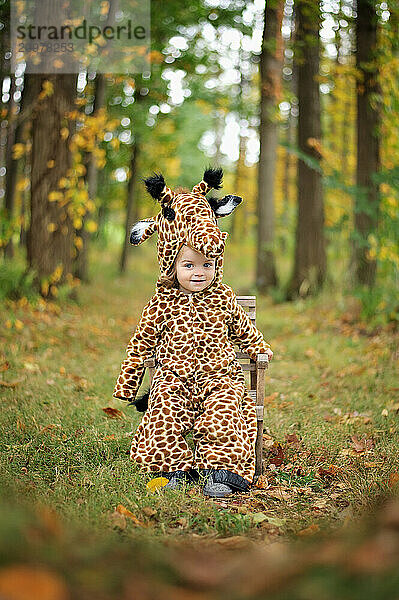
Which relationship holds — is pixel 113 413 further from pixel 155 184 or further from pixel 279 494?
pixel 155 184

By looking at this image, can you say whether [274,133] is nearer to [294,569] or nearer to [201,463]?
[201,463]

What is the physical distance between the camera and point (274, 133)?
44.0 ft

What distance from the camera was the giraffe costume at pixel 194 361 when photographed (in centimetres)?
374

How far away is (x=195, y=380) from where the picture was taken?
12.9 feet

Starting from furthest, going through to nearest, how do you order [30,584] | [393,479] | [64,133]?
[64,133]
[393,479]
[30,584]

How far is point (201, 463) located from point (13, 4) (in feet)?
27.7

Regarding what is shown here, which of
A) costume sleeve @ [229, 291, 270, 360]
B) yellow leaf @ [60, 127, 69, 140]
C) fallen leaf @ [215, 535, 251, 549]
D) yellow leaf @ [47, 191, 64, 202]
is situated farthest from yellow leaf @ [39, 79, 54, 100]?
fallen leaf @ [215, 535, 251, 549]

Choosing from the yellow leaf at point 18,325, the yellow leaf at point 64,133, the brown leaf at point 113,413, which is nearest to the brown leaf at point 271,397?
the brown leaf at point 113,413

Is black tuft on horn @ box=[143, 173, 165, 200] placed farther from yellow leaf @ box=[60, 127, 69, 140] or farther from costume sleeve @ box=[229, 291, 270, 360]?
yellow leaf @ box=[60, 127, 69, 140]

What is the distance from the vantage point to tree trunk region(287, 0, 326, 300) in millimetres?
11531

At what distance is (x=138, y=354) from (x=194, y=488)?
2.93 ft

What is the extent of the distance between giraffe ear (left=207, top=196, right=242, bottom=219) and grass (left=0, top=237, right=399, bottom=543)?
1.56 meters

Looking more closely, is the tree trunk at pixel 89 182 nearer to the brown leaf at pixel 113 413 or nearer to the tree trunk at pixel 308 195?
the tree trunk at pixel 308 195

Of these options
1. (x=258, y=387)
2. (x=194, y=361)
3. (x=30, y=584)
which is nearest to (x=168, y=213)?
(x=194, y=361)
